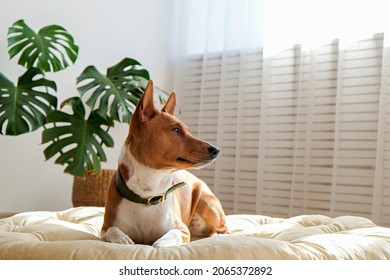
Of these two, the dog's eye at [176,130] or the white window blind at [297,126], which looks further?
the white window blind at [297,126]

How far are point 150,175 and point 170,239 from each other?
0.22 m

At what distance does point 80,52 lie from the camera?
157 inches

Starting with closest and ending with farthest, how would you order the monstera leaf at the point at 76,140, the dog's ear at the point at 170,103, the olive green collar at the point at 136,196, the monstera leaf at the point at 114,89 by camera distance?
the olive green collar at the point at 136,196, the dog's ear at the point at 170,103, the monstera leaf at the point at 76,140, the monstera leaf at the point at 114,89

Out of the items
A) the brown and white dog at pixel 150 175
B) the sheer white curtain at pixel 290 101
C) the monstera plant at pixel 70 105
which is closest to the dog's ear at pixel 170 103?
the brown and white dog at pixel 150 175

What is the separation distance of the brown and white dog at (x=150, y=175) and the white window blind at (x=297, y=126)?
76.6 inches

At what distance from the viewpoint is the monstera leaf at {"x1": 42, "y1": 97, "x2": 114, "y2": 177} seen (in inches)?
111

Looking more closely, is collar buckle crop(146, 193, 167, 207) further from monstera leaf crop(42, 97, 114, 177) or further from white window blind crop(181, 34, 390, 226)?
white window blind crop(181, 34, 390, 226)

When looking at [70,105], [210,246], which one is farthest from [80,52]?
[210,246]

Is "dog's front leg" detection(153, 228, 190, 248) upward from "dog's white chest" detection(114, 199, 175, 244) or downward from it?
downward

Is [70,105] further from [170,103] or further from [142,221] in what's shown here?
[142,221]

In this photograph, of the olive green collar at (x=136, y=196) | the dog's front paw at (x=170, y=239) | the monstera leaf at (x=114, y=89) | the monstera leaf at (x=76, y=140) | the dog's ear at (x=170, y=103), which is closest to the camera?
the dog's front paw at (x=170, y=239)

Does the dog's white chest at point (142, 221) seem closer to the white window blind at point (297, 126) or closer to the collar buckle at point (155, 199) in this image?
the collar buckle at point (155, 199)

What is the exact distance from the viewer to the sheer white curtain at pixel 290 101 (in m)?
3.35

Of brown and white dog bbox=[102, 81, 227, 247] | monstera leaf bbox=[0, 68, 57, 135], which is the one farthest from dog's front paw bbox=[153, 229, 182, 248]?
monstera leaf bbox=[0, 68, 57, 135]
